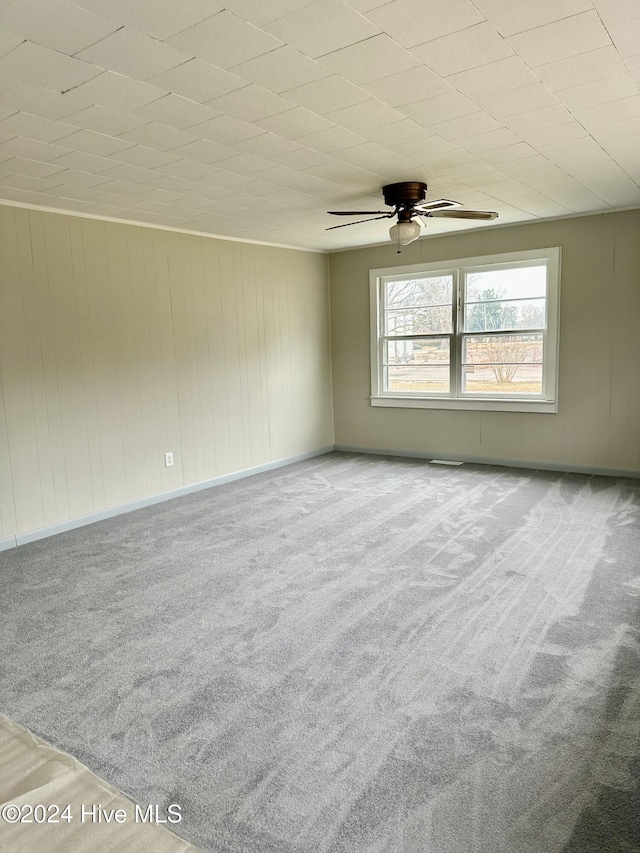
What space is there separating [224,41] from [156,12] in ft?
0.92

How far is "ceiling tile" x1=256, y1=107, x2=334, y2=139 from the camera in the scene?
9.05 feet

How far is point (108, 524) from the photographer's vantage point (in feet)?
15.1

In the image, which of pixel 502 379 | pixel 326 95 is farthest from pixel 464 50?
pixel 502 379

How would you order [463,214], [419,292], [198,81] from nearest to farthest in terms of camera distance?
[198,81]
[463,214]
[419,292]

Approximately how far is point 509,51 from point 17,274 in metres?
3.46

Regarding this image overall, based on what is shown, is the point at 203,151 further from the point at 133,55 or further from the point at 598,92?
the point at 598,92

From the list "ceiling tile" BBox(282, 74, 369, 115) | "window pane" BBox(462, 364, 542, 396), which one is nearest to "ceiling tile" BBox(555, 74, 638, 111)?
"ceiling tile" BBox(282, 74, 369, 115)

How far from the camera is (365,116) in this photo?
9.24 ft

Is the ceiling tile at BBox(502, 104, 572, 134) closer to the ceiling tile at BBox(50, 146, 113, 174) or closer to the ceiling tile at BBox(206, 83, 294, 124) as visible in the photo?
the ceiling tile at BBox(206, 83, 294, 124)

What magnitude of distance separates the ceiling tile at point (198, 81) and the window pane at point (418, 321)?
14.2 ft

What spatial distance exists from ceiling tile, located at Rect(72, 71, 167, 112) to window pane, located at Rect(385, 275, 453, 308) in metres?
4.38

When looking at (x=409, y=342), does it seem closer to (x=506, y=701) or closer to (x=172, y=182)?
(x=172, y=182)

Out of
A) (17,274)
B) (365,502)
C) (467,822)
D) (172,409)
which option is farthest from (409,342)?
(467,822)

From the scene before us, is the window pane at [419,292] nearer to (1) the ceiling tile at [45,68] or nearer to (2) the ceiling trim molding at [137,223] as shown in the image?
(2) the ceiling trim molding at [137,223]
